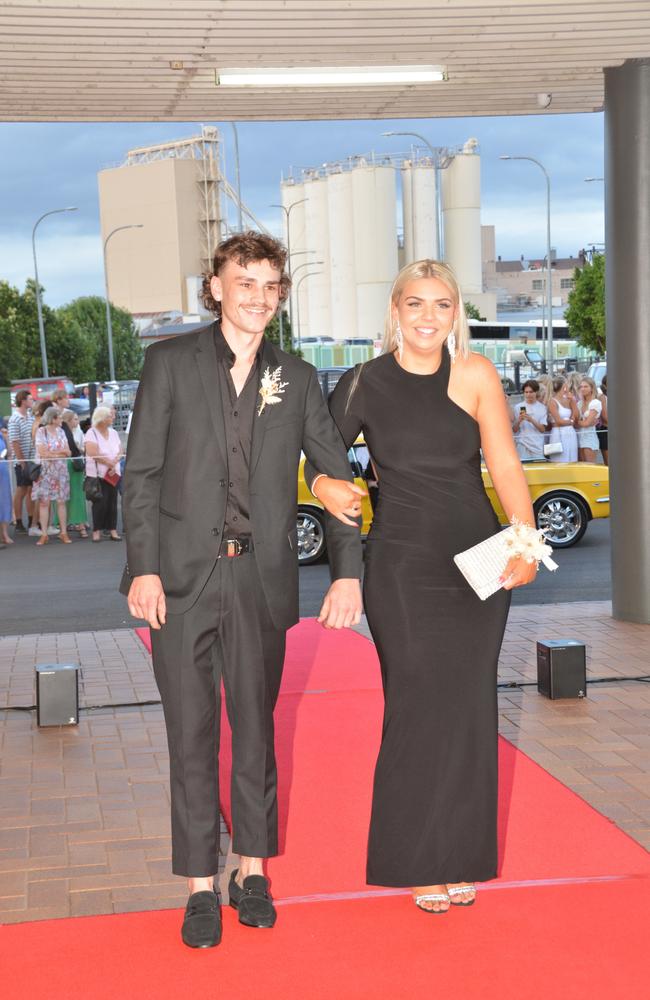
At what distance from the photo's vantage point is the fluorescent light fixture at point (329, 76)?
322 inches

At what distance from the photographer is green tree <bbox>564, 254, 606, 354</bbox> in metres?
67.0

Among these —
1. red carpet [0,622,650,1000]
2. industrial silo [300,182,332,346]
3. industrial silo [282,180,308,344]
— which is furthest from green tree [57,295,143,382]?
red carpet [0,622,650,1000]

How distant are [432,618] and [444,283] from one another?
3.36 feet

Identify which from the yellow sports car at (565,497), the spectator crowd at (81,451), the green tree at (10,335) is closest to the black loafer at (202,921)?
the yellow sports car at (565,497)

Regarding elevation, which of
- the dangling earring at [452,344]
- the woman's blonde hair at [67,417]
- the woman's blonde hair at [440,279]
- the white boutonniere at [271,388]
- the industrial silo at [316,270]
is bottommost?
the woman's blonde hair at [67,417]

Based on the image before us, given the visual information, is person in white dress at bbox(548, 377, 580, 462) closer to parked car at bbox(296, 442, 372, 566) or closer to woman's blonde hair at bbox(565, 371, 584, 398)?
woman's blonde hair at bbox(565, 371, 584, 398)

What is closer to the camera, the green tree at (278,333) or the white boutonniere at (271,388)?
the white boutonniere at (271,388)

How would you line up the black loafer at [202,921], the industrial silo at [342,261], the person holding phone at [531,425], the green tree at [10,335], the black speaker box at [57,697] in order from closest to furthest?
1. the black loafer at [202,921]
2. the black speaker box at [57,697]
3. the person holding phone at [531,425]
4. the green tree at [10,335]
5. the industrial silo at [342,261]

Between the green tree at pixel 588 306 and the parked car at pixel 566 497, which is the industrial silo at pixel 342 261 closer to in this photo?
the green tree at pixel 588 306

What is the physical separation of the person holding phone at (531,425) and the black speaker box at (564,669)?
9.20 m

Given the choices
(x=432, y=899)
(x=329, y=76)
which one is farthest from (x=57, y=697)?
(x=329, y=76)

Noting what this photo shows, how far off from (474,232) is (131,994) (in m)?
107

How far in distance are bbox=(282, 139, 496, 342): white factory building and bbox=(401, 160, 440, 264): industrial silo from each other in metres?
0.08

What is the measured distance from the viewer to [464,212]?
10712 centimetres
